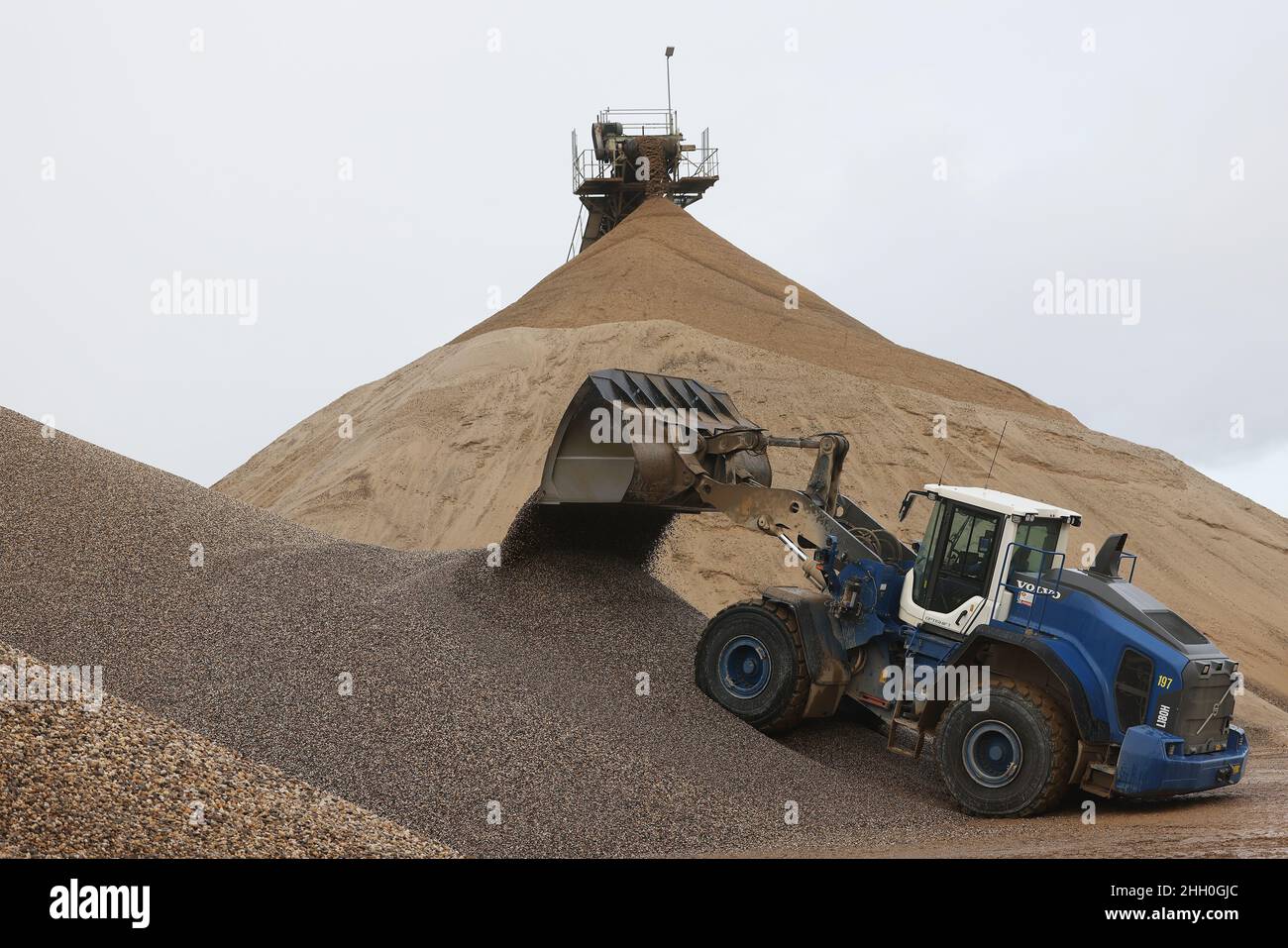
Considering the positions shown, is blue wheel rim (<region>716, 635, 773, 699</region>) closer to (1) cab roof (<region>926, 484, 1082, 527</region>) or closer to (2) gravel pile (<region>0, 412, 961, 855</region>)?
(2) gravel pile (<region>0, 412, 961, 855</region>)

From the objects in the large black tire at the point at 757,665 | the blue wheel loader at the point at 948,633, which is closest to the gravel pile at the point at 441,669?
the large black tire at the point at 757,665

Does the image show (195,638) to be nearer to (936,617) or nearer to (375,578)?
(375,578)

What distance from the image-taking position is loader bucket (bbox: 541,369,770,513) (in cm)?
1134

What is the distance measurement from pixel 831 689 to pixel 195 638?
219 inches

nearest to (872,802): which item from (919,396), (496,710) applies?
→ (496,710)

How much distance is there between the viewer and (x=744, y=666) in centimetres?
1107

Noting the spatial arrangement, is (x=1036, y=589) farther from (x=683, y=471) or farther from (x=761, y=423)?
(x=761, y=423)

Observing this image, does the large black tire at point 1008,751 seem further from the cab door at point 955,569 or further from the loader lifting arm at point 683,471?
the loader lifting arm at point 683,471

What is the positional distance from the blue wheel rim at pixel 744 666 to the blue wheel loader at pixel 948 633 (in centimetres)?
2

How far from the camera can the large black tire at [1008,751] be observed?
9258 millimetres

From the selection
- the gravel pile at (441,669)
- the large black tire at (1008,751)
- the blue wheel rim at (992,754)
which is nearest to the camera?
the gravel pile at (441,669)

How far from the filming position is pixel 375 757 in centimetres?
883

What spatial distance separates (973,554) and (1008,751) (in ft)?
5.32

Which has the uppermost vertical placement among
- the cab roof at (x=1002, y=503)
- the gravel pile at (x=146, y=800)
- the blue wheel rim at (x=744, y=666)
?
the cab roof at (x=1002, y=503)
